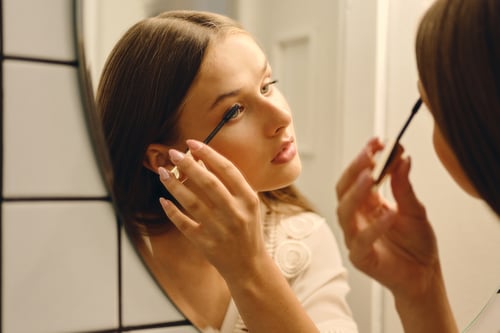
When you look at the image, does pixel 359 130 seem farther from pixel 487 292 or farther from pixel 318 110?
pixel 487 292

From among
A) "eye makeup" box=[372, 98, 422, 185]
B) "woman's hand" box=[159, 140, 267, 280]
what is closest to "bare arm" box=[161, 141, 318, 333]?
"woman's hand" box=[159, 140, 267, 280]

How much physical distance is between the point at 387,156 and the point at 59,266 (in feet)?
0.90

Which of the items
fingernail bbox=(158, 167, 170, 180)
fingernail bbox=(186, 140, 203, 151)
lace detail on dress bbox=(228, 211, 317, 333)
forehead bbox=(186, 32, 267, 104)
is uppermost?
forehead bbox=(186, 32, 267, 104)

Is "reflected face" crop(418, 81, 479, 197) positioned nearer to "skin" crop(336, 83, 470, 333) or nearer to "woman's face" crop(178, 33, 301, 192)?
"skin" crop(336, 83, 470, 333)

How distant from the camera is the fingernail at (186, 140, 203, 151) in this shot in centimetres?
41

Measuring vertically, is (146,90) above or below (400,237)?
above

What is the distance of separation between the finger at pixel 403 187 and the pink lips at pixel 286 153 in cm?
9

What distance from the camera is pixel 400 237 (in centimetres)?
47

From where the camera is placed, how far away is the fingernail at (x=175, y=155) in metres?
0.41

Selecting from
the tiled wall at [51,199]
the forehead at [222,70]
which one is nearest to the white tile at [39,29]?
the tiled wall at [51,199]

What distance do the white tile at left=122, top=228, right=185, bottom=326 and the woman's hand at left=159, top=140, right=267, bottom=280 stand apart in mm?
47

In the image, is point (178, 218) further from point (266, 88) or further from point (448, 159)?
point (448, 159)

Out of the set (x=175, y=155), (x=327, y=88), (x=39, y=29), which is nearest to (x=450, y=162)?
(x=327, y=88)

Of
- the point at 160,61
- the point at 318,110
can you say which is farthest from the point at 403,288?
the point at 160,61
